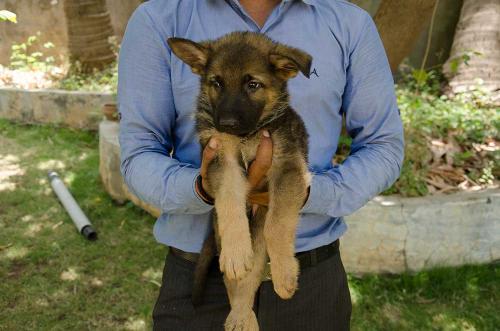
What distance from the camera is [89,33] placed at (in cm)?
927

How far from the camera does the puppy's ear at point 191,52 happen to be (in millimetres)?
2223

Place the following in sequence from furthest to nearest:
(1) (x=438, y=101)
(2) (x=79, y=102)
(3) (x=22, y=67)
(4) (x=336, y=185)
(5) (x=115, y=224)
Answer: (3) (x=22, y=67) < (2) (x=79, y=102) < (1) (x=438, y=101) < (5) (x=115, y=224) < (4) (x=336, y=185)

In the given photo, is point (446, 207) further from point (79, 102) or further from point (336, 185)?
point (79, 102)

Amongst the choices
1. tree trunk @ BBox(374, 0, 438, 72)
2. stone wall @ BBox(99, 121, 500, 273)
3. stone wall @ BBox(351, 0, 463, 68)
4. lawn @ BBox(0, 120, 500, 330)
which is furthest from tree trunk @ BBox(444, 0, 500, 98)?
lawn @ BBox(0, 120, 500, 330)

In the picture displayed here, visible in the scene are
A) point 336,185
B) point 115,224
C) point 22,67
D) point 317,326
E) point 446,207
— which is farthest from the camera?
point 22,67

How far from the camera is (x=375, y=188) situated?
254 cm

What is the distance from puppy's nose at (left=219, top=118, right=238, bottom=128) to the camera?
90.4 inches

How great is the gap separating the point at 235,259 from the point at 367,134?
0.91 m

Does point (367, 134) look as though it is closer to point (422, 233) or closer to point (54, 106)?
point (422, 233)

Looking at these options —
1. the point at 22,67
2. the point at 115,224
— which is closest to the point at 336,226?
the point at 115,224

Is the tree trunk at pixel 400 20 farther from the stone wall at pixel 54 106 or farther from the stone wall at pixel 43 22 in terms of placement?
the stone wall at pixel 43 22

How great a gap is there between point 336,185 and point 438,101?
15.4 feet

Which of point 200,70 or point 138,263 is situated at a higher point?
point 200,70

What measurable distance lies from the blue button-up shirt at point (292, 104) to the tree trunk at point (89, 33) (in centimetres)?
739
